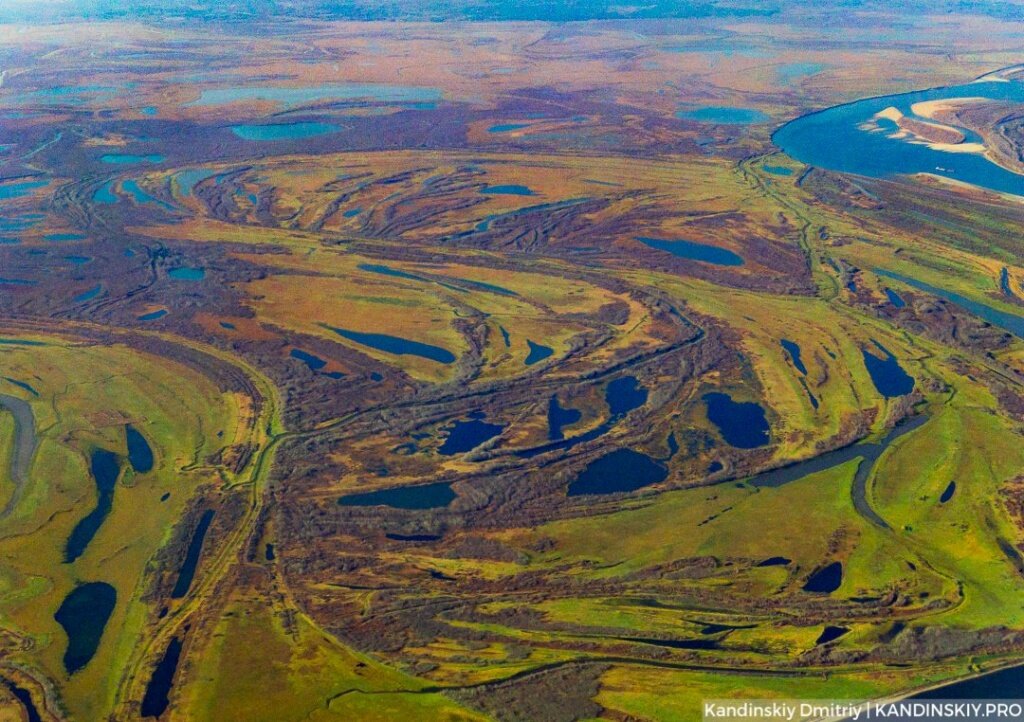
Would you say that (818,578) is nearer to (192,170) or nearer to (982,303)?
(982,303)

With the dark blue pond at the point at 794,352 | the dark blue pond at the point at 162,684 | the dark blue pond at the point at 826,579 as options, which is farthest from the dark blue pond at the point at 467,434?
the dark blue pond at the point at 794,352

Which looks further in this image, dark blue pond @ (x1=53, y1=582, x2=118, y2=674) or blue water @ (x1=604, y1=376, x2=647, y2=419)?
blue water @ (x1=604, y1=376, x2=647, y2=419)

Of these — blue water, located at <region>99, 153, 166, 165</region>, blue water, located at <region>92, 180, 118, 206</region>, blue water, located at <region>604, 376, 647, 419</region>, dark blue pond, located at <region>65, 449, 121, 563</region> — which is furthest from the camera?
blue water, located at <region>99, 153, 166, 165</region>

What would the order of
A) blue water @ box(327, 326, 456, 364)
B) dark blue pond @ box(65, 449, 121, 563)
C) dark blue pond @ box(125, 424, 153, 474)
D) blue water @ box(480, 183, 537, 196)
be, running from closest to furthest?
dark blue pond @ box(65, 449, 121, 563) → dark blue pond @ box(125, 424, 153, 474) → blue water @ box(327, 326, 456, 364) → blue water @ box(480, 183, 537, 196)

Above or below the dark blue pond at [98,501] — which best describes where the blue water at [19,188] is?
above

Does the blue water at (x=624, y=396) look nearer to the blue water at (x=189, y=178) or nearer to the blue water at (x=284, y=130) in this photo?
the blue water at (x=189, y=178)

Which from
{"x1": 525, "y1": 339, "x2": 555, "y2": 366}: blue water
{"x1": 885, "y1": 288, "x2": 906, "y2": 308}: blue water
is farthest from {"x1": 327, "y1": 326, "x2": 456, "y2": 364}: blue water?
{"x1": 885, "y1": 288, "x2": 906, "y2": 308}: blue water

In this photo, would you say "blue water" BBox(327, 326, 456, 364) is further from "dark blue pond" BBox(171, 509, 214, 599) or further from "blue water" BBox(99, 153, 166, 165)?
"blue water" BBox(99, 153, 166, 165)

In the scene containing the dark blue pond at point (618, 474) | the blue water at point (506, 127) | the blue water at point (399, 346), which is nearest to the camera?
the dark blue pond at point (618, 474)
